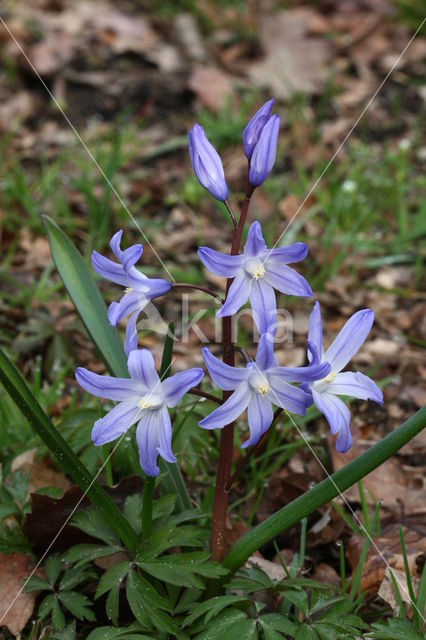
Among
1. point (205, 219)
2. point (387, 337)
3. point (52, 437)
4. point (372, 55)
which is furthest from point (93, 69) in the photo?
point (52, 437)

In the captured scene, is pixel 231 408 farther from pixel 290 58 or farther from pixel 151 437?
pixel 290 58

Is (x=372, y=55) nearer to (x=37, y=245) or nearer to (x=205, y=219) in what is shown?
(x=205, y=219)

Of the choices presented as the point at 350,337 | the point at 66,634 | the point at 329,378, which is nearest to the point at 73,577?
the point at 66,634

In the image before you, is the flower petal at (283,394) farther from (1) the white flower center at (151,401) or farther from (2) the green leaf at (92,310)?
(2) the green leaf at (92,310)

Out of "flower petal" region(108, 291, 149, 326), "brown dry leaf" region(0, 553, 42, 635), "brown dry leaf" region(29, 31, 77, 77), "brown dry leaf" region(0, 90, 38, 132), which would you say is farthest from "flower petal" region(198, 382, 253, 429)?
"brown dry leaf" region(29, 31, 77, 77)

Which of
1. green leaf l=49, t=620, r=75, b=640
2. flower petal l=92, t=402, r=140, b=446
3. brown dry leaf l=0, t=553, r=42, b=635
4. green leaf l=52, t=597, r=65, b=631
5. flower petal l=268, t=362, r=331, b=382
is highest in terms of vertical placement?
flower petal l=268, t=362, r=331, b=382

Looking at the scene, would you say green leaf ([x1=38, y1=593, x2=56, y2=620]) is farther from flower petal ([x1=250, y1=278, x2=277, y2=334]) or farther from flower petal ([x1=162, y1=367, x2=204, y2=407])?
flower petal ([x1=250, y1=278, x2=277, y2=334])
